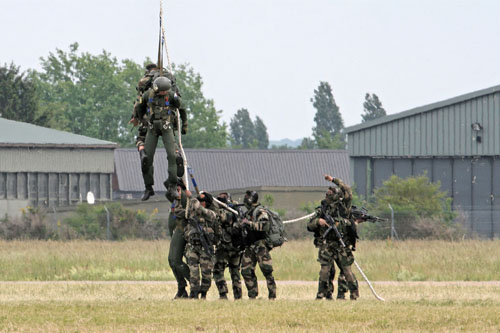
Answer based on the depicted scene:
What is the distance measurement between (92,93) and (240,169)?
126 ft

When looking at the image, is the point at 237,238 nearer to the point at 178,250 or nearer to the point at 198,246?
the point at 198,246

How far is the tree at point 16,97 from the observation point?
8794 centimetres

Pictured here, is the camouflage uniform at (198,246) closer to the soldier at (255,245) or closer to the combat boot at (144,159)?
the soldier at (255,245)

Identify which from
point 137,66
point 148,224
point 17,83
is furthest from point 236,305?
point 137,66

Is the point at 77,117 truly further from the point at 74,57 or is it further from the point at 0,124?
the point at 0,124

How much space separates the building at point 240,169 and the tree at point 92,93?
26.6 m

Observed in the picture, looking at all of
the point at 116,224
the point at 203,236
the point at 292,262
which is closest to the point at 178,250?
the point at 203,236

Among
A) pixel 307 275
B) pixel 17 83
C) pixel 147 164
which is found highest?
pixel 17 83

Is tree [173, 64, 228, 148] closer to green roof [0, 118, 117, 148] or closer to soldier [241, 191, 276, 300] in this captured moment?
green roof [0, 118, 117, 148]

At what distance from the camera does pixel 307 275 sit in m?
32.1

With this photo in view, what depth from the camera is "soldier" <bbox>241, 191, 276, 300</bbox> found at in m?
22.5

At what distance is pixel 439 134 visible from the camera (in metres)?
54.8

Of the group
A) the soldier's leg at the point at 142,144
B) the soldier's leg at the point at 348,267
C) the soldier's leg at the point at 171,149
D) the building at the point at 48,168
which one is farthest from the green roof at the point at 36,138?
the soldier's leg at the point at 171,149

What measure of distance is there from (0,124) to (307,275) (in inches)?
1480
